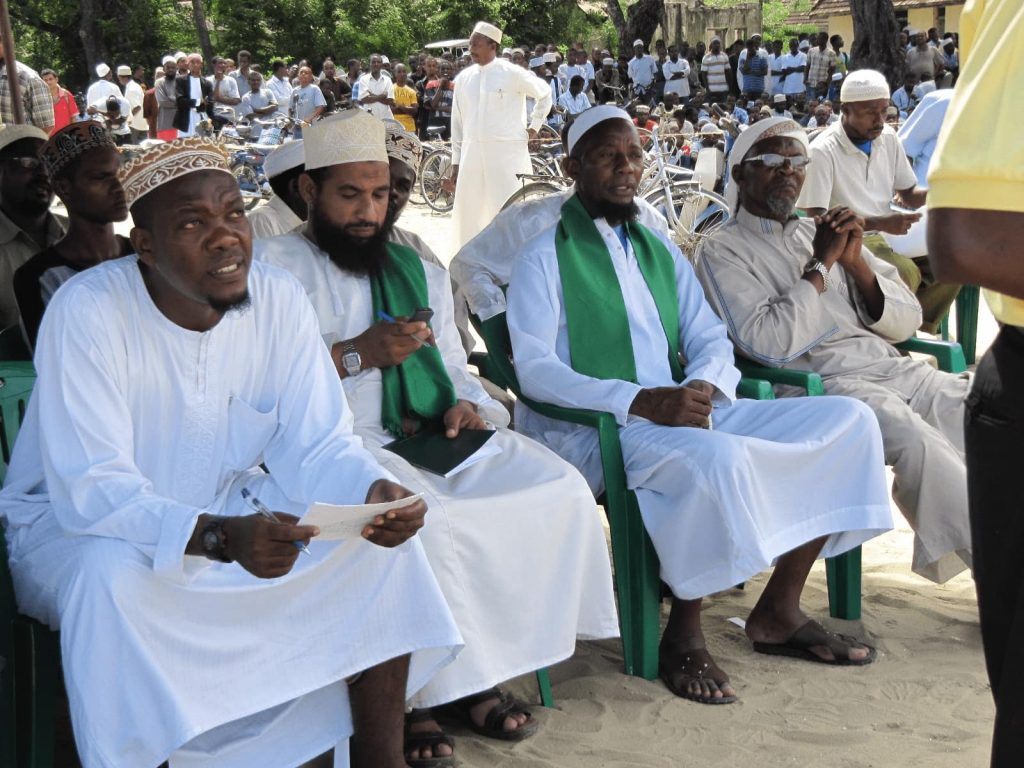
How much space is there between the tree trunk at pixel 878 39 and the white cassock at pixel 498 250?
17.4m

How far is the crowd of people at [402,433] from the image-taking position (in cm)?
272

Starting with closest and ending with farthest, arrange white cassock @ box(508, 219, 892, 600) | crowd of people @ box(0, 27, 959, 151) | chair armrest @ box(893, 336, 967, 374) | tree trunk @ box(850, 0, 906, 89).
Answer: white cassock @ box(508, 219, 892, 600) → chair armrest @ box(893, 336, 967, 374) → crowd of people @ box(0, 27, 959, 151) → tree trunk @ box(850, 0, 906, 89)

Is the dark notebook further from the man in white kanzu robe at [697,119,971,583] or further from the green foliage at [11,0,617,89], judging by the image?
the green foliage at [11,0,617,89]

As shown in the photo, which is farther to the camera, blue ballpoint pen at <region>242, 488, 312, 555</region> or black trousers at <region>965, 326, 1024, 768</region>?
blue ballpoint pen at <region>242, 488, 312, 555</region>

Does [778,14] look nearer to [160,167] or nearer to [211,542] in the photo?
[160,167]

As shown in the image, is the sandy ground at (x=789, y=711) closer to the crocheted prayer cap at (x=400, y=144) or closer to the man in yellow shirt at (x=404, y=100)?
the crocheted prayer cap at (x=400, y=144)

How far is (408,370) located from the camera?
151 inches

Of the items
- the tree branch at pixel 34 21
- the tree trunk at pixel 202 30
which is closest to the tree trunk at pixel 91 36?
the tree branch at pixel 34 21

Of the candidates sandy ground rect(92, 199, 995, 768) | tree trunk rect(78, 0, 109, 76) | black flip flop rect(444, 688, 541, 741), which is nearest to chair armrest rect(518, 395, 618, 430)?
sandy ground rect(92, 199, 995, 768)

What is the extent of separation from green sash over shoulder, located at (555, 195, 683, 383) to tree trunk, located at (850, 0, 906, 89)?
1829 cm

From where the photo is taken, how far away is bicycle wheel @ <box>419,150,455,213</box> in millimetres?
16953

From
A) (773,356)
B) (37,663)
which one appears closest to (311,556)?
(37,663)

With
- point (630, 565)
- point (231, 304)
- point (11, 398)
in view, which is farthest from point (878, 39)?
point (231, 304)

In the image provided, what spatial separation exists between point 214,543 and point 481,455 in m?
1.12
